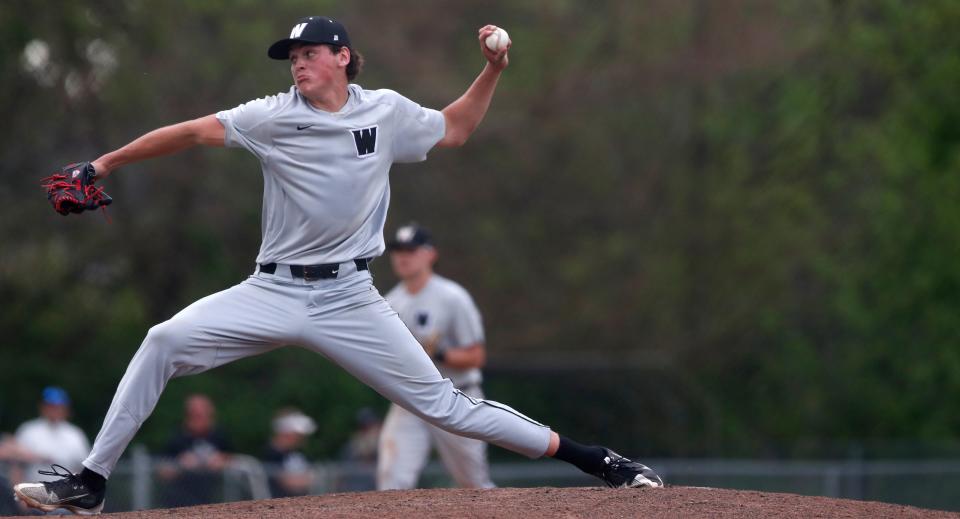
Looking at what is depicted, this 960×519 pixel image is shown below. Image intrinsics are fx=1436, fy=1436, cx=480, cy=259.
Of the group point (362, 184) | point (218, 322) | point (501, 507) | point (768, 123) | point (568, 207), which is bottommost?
point (501, 507)

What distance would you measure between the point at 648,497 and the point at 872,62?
55.6 ft

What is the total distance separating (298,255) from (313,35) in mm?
988

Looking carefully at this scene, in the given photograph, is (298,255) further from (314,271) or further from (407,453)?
(407,453)

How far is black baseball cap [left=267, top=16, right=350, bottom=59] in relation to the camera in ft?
21.1

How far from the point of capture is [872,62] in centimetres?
2222

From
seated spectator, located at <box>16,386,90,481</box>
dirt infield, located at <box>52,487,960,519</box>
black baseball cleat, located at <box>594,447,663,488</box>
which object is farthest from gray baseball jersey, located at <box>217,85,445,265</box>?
seated spectator, located at <box>16,386,90,481</box>

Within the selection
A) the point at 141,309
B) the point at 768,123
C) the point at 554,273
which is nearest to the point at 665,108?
the point at 768,123

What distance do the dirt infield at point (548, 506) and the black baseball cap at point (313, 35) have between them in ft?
6.92

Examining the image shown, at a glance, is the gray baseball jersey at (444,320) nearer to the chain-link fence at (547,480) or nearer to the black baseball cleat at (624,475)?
the chain-link fence at (547,480)

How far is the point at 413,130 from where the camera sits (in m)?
6.73

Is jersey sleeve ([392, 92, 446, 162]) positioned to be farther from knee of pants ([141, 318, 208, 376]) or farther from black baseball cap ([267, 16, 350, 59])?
knee of pants ([141, 318, 208, 376])

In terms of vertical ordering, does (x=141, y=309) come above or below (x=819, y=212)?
below

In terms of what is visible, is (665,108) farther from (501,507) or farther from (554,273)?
(501,507)

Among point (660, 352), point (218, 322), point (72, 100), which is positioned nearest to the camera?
point (218, 322)
